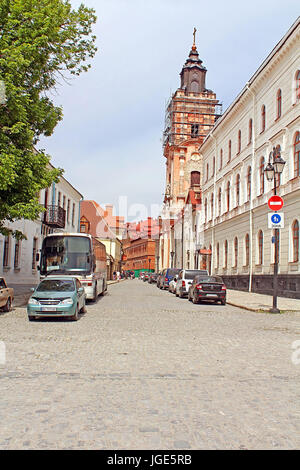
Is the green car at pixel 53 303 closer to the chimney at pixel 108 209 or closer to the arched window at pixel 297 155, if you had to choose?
the arched window at pixel 297 155

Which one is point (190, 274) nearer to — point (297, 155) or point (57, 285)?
point (297, 155)

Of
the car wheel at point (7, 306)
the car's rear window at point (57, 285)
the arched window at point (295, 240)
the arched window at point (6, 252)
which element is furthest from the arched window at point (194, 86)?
the car's rear window at point (57, 285)

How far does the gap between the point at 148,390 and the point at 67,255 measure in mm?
15847

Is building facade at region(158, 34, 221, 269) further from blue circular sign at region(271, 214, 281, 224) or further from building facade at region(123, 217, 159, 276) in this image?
blue circular sign at region(271, 214, 281, 224)

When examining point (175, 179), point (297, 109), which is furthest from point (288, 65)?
point (175, 179)

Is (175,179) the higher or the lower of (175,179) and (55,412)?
the higher

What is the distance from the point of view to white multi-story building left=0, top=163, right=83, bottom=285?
29.6 m

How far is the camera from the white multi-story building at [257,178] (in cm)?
2561
